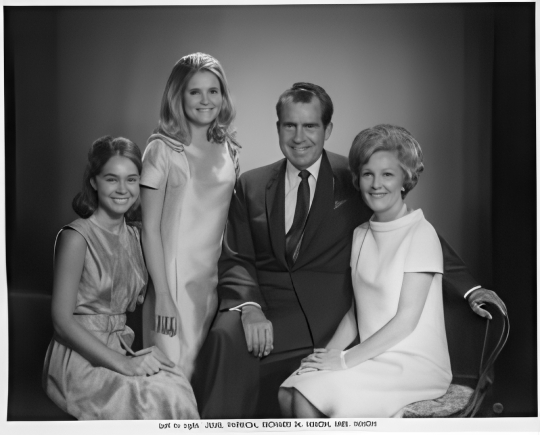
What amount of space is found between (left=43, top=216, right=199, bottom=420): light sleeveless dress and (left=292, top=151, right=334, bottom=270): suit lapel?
0.81 m

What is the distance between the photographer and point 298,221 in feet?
10.7

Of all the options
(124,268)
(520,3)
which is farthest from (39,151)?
(520,3)

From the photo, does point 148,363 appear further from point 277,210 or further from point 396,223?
point 396,223

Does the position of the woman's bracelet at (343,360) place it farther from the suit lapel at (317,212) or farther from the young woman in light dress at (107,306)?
the young woman in light dress at (107,306)

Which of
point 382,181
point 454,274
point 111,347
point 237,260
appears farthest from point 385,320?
point 111,347

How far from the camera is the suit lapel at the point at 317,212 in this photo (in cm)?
324

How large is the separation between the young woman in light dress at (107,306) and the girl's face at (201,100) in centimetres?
35

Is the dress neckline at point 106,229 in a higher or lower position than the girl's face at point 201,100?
lower

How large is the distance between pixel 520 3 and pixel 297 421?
2.41 metres

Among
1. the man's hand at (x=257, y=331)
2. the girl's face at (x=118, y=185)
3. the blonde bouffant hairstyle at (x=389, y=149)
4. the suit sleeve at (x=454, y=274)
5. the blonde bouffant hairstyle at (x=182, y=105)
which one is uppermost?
the blonde bouffant hairstyle at (x=182, y=105)

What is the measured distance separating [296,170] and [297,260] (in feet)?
1.48

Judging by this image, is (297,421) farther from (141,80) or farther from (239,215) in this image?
(141,80)

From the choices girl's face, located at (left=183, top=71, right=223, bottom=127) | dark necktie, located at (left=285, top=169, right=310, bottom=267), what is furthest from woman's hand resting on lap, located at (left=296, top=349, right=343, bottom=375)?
girl's face, located at (left=183, top=71, right=223, bottom=127)

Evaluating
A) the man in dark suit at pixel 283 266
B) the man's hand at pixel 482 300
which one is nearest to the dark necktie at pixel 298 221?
the man in dark suit at pixel 283 266
